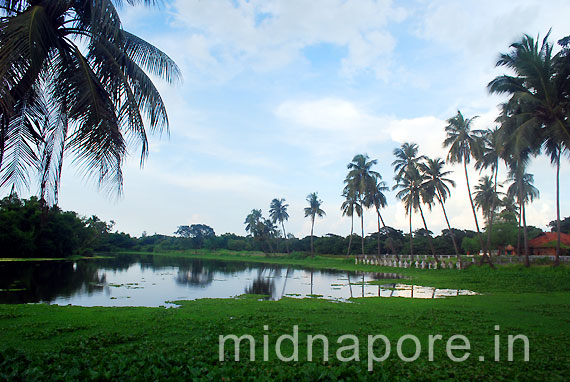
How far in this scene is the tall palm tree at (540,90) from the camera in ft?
64.4

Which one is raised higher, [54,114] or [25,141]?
[54,114]

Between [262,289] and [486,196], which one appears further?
[486,196]

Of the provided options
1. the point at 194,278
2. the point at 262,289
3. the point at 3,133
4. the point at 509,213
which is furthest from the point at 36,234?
the point at 509,213

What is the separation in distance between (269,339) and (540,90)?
68.8 feet

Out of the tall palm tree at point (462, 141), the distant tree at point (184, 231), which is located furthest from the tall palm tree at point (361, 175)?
the distant tree at point (184, 231)

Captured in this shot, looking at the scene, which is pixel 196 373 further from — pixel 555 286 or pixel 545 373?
pixel 555 286

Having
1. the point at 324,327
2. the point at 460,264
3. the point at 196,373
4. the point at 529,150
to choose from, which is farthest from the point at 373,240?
the point at 196,373

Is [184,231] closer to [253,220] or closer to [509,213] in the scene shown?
[253,220]

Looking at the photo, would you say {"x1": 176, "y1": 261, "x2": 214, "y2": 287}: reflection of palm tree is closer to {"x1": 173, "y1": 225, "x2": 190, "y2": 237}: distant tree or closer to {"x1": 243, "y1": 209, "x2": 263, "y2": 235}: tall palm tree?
{"x1": 243, "y1": 209, "x2": 263, "y2": 235}: tall palm tree

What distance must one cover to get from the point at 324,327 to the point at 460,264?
87.4 feet

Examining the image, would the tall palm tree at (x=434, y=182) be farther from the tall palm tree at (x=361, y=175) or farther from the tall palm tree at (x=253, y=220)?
the tall palm tree at (x=253, y=220)

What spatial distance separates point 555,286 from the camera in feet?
63.7

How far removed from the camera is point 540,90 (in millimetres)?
20469

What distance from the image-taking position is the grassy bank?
4.97 metres
